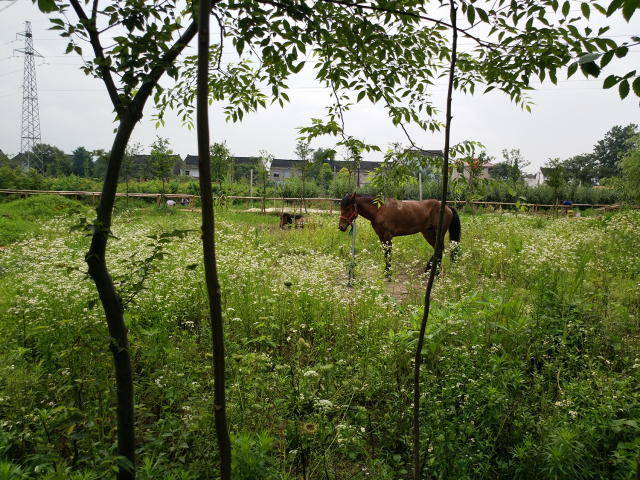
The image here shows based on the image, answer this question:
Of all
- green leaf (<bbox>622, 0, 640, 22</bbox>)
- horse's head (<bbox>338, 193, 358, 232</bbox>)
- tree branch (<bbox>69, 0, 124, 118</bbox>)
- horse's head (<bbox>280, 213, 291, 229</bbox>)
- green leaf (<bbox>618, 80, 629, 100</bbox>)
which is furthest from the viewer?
horse's head (<bbox>280, 213, 291, 229</bbox>)

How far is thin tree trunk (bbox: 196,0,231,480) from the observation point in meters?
0.89

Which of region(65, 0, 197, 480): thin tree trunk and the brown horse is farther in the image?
the brown horse

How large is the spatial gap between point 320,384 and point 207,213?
6.40ft

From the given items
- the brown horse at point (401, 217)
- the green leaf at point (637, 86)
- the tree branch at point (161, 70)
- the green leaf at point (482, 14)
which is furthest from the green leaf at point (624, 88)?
the brown horse at point (401, 217)

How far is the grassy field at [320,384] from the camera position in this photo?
186 cm

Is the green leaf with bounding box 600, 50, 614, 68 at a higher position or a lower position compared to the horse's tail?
higher

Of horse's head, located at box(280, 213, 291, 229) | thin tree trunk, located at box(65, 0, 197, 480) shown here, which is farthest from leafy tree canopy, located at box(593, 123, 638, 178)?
thin tree trunk, located at box(65, 0, 197, 480)

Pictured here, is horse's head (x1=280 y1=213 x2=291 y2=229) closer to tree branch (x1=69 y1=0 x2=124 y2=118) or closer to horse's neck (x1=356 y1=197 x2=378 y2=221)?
horse's neck (x1=356 y1=197 x2=378 y2=221)

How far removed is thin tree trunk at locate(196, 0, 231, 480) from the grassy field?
0.47 m

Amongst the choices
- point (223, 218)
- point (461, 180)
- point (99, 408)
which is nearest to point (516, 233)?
point (223, 218)

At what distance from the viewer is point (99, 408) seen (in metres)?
2.13

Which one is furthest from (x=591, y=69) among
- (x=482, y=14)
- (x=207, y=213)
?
(x=207, y=213)

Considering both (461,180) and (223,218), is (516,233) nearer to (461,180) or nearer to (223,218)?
(223,218)

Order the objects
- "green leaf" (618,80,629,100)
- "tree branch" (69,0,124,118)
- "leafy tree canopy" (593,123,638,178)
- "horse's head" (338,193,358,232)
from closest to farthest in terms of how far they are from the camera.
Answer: "green leaf" (618,80,629,100), "tree branch" (69,0,124,118), "horse's head" (338,193,358,232), "leafy tree canopy" (593,123,638,178)
